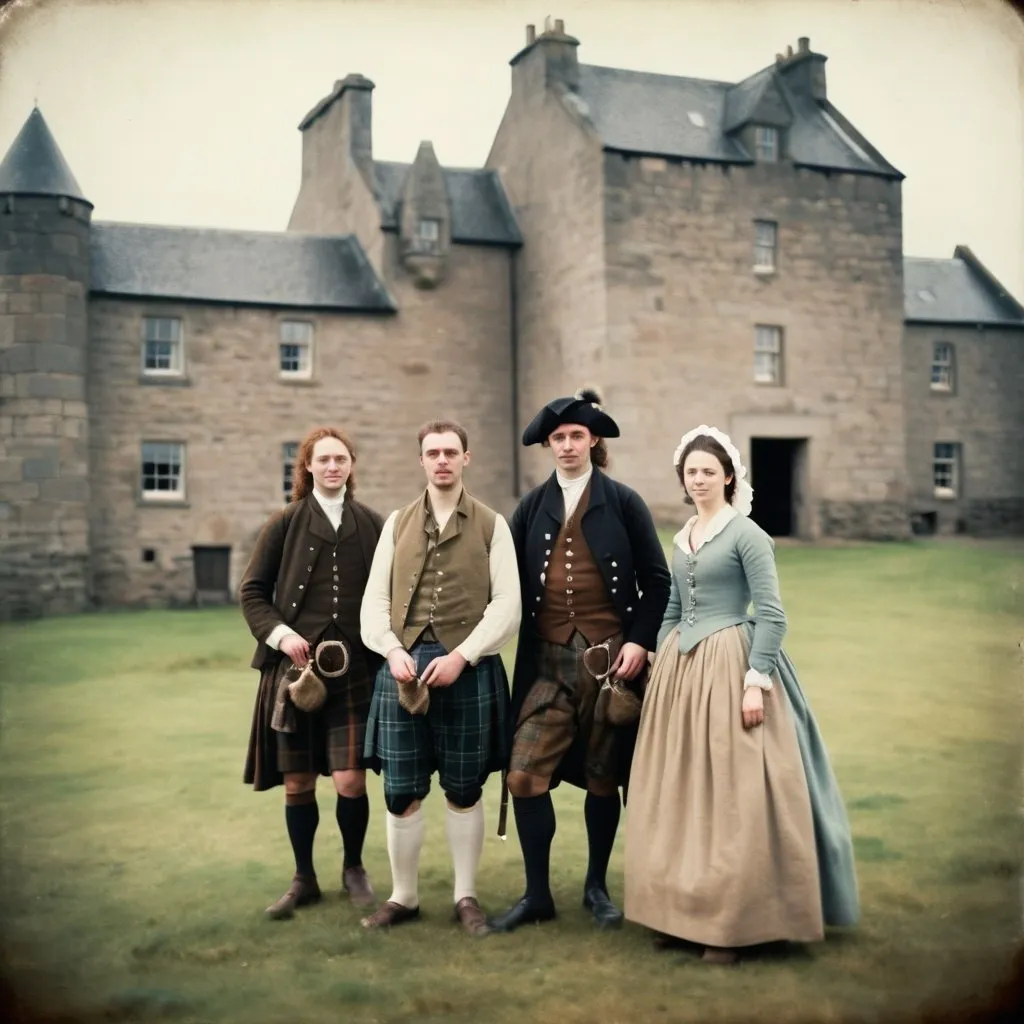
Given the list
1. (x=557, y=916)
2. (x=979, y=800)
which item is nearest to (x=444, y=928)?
(x=557, y=916)

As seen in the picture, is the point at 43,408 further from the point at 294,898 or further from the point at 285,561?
the point at 294,898

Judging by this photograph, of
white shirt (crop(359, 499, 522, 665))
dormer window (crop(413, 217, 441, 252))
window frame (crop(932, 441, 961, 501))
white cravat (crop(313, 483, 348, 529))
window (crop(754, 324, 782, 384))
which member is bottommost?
white shirt (crop(359, 499, 522, 665))

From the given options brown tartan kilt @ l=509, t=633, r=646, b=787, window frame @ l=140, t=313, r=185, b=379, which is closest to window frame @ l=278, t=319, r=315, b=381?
window frame @ l=140, t=313, r=185, b=379

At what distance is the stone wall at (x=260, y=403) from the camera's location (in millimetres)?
18828

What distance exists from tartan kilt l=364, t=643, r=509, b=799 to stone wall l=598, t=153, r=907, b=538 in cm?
1206

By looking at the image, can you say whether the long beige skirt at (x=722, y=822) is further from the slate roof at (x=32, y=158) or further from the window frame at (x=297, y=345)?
the window frame at (x=297, y=345)

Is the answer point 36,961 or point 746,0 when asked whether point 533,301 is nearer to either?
point 746,0

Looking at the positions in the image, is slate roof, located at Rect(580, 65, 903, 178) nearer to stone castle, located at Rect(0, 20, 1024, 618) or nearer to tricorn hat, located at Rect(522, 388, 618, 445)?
stone castle, located at Rect(0, 20, 1024, 618)

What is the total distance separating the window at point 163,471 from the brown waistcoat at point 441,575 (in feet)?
49.9

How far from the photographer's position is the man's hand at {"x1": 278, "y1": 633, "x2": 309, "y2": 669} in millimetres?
4738

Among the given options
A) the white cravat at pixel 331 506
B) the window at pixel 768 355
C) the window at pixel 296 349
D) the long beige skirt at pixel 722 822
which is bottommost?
the long beige skirt at pixel 722 822

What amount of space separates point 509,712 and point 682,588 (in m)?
0.90

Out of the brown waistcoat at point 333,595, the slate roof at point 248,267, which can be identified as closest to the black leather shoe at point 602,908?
the brown waistcoat at point 333,595

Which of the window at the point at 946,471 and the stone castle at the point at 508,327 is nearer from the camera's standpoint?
the window at the point at 946,471
